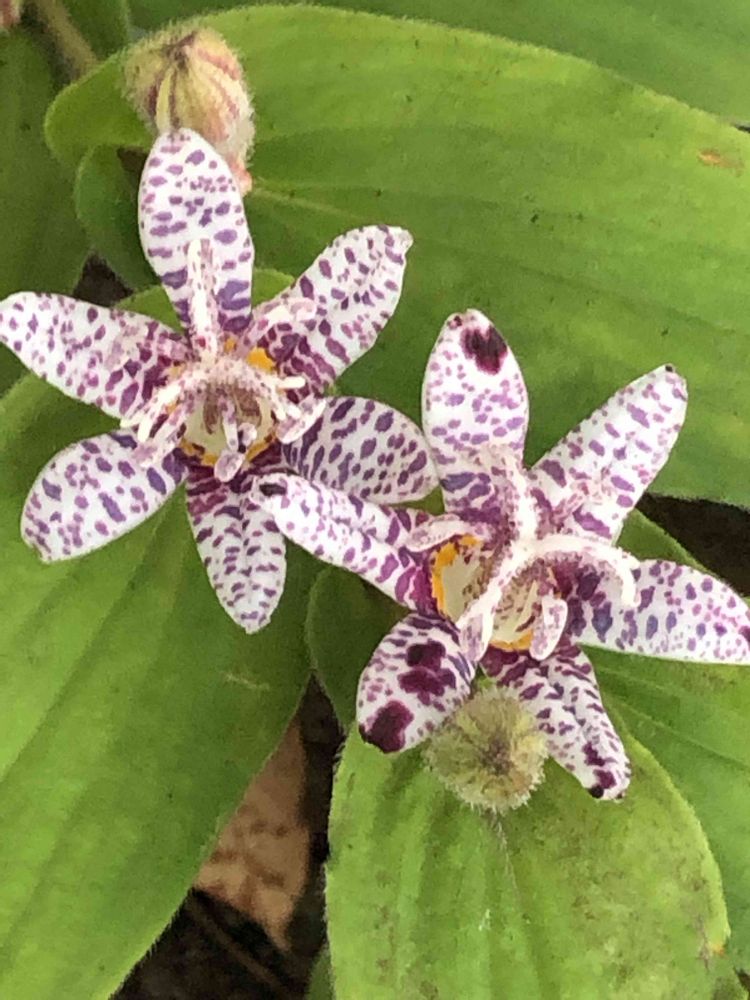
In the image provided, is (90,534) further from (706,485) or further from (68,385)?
(706,485)

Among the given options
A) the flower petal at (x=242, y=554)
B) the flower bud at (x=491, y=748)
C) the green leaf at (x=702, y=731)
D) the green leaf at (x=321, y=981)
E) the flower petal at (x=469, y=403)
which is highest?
the flower petal at (x=469, y=403)

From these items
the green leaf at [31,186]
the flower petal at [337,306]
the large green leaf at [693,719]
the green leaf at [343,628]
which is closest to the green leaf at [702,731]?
the large green leaf at [693,719]

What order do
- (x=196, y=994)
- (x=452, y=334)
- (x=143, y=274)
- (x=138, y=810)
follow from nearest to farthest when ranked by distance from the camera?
(x=452, y=334)
(x=138, y=810)
(x=143, y=274)
(x=196, y=994)

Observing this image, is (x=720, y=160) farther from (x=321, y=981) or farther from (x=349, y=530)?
(x=321, y=981)

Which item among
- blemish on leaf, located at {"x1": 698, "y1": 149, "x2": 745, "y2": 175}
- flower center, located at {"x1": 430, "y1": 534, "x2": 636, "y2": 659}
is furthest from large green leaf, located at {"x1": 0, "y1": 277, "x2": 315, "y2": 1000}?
blemish on leaf, located at {"x1": 698, "y1": 149, "x2": 745, "y2": 175}

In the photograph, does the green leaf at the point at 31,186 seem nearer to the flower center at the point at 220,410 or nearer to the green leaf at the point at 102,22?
the green leaf at the point at 102,22

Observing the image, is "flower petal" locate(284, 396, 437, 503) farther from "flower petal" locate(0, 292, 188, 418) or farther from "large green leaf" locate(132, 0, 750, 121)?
"large green leaf" locate(132, 0, 750, 121)

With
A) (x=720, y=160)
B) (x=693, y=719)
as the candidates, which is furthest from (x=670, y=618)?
(x=720, y=160)

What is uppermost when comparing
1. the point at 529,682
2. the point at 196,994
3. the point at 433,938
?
the point at 529,682

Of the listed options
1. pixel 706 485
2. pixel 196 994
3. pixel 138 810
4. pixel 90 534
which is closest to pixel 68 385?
pixel 90 534
